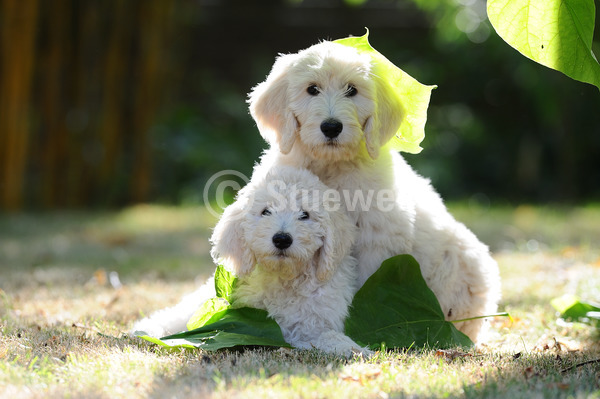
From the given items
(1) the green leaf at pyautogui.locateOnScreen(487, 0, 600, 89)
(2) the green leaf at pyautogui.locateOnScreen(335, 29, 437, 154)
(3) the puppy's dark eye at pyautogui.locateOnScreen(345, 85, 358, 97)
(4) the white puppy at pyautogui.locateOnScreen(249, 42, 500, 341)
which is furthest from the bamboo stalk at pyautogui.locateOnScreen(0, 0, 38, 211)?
(1) the green leaf at pyautogui.locateOnScreen(487, 0, 600, 89)

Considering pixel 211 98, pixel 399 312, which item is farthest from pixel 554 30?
pixel 211 98

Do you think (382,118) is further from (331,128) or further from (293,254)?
(293,254)

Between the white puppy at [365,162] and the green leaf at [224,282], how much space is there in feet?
2.14

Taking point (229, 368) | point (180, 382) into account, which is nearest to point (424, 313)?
point (229, 368)

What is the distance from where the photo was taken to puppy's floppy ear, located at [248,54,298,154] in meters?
4.00

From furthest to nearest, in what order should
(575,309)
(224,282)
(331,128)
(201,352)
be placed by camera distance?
(575,309) → (224,282) → (331,128) → (201,352)

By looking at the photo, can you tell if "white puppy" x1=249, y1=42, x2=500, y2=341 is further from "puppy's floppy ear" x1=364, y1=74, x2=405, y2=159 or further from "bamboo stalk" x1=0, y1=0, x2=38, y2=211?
"bamboo stalk" x1=0, y1=0, x2=38, y2=211

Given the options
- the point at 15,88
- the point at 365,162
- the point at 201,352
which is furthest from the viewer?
the point at 15,88

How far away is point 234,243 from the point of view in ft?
12.1

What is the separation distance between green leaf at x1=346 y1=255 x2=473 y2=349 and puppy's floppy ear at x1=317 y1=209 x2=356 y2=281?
224 mm

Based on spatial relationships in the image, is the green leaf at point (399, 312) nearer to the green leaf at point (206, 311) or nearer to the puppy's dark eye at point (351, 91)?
the green leaf at point (206, 311)

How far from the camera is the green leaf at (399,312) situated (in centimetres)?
372

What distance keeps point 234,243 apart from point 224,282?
0.33m

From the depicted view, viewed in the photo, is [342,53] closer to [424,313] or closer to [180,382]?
[424,313]
